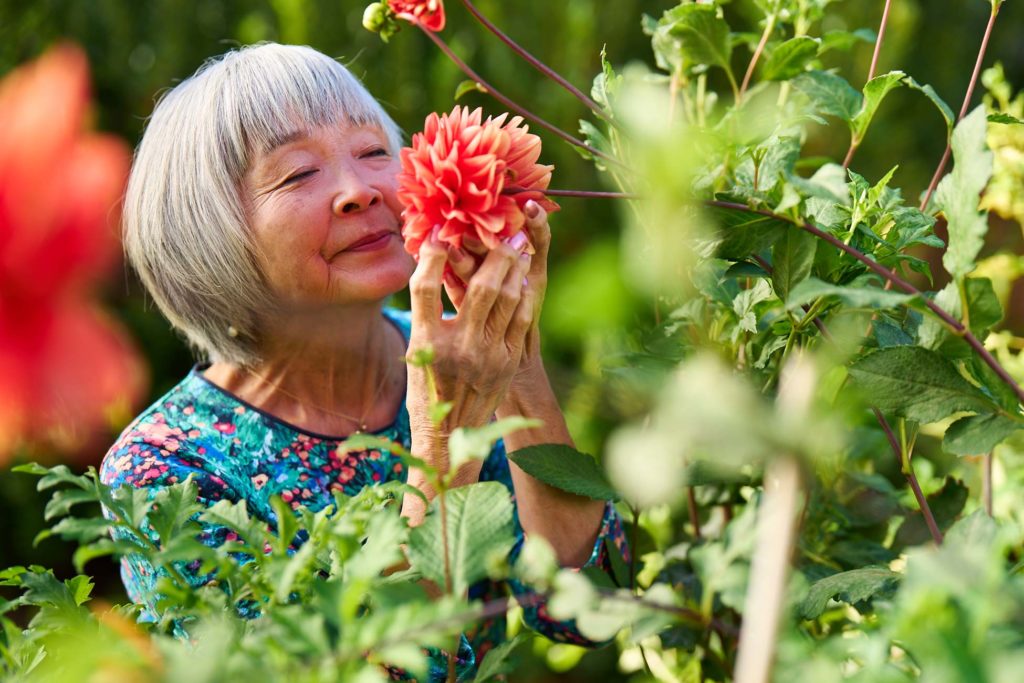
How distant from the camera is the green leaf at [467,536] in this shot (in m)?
0.49

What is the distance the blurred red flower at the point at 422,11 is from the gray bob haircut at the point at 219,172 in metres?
0.42

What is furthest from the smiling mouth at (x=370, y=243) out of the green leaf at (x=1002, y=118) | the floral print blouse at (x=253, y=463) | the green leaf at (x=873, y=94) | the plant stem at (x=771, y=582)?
the plant stem at (x=771, y=582)

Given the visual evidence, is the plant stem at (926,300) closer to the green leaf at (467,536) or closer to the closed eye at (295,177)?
the green leaf at (467,536)

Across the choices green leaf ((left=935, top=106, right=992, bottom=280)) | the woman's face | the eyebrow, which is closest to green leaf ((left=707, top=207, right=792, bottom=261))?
green leaf ((left=935, top=106, right=992, bottom=280))

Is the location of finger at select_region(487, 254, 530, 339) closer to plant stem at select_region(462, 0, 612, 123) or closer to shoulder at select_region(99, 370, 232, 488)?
plant stem at select_region(462, 0, 612, 123)

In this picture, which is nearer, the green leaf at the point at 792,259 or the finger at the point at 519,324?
the green leaf at the point at 792,259

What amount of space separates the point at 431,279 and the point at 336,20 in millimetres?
2257

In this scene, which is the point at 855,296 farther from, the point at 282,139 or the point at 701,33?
the point at 282,139

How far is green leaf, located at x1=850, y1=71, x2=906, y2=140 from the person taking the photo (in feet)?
2.54

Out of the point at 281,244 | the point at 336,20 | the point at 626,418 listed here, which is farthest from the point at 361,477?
the point at 336,20

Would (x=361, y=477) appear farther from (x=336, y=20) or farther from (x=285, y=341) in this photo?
(x=336, y=20)

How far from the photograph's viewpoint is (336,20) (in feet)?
9.54

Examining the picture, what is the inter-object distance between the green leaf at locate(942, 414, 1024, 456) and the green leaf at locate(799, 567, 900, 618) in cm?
10

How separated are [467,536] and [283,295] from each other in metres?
0.79
